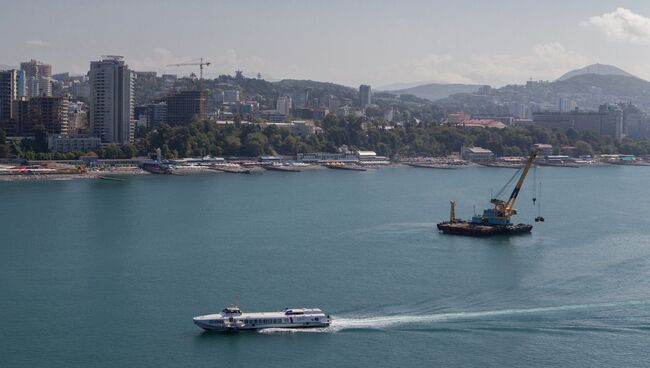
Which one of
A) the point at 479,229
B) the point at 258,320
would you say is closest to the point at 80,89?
the point at 479,229

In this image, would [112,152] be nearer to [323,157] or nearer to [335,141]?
[323,157]

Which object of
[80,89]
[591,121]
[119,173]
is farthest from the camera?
[80,89]

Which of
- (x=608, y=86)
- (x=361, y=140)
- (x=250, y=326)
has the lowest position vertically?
(x=250, y=326)

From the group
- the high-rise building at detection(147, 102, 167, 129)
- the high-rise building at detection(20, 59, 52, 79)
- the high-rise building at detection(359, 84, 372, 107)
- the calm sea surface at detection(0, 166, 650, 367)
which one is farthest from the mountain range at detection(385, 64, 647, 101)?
the calm sea surface at detection(0, 166, 650, 367)

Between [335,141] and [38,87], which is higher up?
[38,87]

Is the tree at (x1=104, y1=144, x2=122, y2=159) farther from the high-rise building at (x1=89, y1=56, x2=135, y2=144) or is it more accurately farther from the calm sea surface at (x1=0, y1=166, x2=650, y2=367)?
the calm sea surface at (x1=0, y1=166, x2=650, y2=367)

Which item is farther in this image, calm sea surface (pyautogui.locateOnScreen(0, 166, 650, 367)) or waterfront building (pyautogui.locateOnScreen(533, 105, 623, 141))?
waterfront building (pyautogui.locateOnScreen(533, 105, 623, 141))

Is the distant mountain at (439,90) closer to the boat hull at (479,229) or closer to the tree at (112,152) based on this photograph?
the tree at (112,152)
